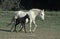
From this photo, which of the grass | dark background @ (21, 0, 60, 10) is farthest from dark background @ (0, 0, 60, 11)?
the grass

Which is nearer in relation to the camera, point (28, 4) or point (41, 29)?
point (41, 29)

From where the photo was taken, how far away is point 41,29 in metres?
19.8

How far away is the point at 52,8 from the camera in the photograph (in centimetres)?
3609

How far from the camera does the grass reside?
53.3 feet

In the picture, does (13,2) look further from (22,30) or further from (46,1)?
(22,30)

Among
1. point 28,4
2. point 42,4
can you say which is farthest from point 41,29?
point 28,4

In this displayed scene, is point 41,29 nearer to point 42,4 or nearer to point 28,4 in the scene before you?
point 42,4

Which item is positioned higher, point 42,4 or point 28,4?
point 42,4

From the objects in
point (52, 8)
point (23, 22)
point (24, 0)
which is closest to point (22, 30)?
point (23, 22)

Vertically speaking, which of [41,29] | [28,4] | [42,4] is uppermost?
[41,29]

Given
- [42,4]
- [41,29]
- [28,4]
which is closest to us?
[41,29]

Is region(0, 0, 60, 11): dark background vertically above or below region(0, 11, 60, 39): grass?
below

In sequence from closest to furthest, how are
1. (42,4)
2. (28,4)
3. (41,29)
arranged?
(41,29), (42,4), (28,4)

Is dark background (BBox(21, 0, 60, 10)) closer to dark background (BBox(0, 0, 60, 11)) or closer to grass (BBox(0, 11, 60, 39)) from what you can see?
dark background (BBox(0, 0, 60, 11))
